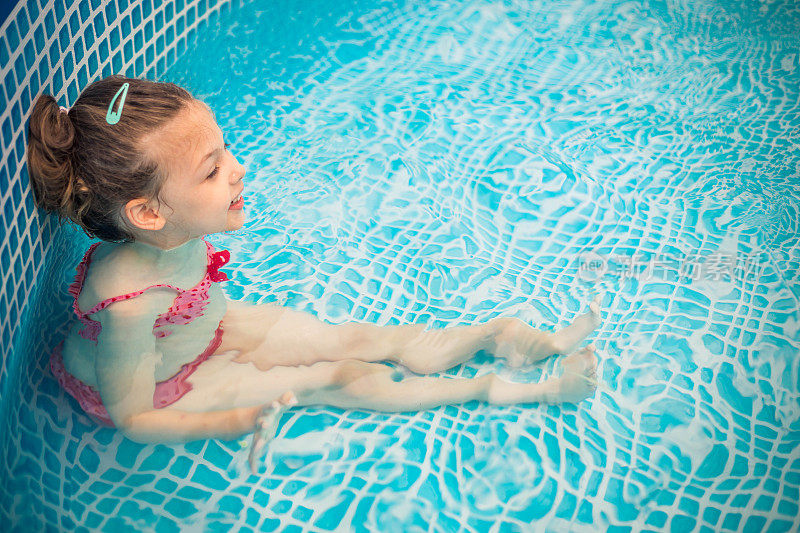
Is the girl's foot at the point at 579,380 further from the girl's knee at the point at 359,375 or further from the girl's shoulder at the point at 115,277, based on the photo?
the girl's shoulder at the point at 115,277

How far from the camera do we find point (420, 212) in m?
2.26

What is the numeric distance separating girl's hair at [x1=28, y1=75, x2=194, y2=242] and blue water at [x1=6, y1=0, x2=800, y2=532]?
539mm

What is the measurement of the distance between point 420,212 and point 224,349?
2.91 feet

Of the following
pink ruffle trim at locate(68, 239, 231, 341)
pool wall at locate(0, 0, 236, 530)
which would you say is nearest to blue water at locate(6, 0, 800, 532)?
pool wall at locate(0, 0, 236, 530)

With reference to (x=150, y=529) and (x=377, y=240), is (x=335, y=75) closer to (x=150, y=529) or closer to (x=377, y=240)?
(x=377, y=240)

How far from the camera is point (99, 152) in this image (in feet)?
4.02

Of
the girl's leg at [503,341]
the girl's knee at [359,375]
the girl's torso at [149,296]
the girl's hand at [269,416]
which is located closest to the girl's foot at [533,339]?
the girl's leg at [503,341]

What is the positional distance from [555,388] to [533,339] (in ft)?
0.50

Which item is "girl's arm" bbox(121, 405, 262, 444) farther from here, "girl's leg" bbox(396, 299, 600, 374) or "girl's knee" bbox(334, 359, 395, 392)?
"girl's leg" bbox(396, 299, 600, 374)

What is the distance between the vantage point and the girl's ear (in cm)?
128

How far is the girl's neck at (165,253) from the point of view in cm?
136

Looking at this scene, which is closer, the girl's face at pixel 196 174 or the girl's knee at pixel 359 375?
the girl's face at pixel 196 174

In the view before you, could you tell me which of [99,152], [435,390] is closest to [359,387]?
[435,390]

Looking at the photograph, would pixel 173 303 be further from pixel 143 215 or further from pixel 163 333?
pixel 143 215
